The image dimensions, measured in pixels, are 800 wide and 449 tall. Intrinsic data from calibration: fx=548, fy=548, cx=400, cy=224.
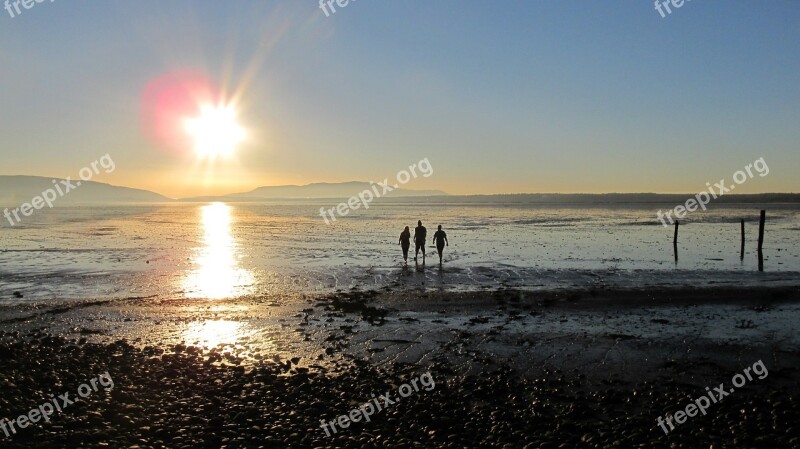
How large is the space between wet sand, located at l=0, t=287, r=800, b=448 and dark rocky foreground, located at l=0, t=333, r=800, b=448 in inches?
1.5

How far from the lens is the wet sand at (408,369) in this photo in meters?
8.37

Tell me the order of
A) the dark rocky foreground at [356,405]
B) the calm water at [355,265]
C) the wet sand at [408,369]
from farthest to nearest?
1. the calm water at [355,265]
2. the wet sand at [408,369]
3. the dark rocky foreground at [356,405]

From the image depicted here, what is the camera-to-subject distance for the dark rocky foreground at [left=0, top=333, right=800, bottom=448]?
320 inches

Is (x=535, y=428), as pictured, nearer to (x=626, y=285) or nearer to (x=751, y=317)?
(x=751, y=317)

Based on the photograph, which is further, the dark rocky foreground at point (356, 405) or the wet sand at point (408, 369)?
the wet sand at point (408, 369)

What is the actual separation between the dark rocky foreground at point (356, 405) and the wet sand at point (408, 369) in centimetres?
4

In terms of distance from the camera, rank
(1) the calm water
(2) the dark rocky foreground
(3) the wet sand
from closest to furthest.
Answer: (2) the dark rocky foreground → (3) the wet sand → (1) the calm water

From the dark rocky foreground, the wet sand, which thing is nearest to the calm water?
the wet sand

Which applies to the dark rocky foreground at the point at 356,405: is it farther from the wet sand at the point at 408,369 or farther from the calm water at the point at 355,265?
the calm water at the point at 355,265

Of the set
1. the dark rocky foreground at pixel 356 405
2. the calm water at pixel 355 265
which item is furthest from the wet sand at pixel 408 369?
the calm water at pixel 355 265

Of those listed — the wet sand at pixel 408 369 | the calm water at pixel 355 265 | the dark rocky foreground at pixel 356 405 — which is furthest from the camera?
the calm water at pixel 355 265

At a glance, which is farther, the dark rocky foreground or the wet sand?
the wet sand

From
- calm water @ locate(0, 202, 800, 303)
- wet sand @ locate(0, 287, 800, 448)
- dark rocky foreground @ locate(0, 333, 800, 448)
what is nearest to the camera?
dark rocky foreground @ locate(0, 333, 800, 448)

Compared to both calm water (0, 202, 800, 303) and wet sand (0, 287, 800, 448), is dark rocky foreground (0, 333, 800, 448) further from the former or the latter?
calm water (0, 202, 800, 303)
